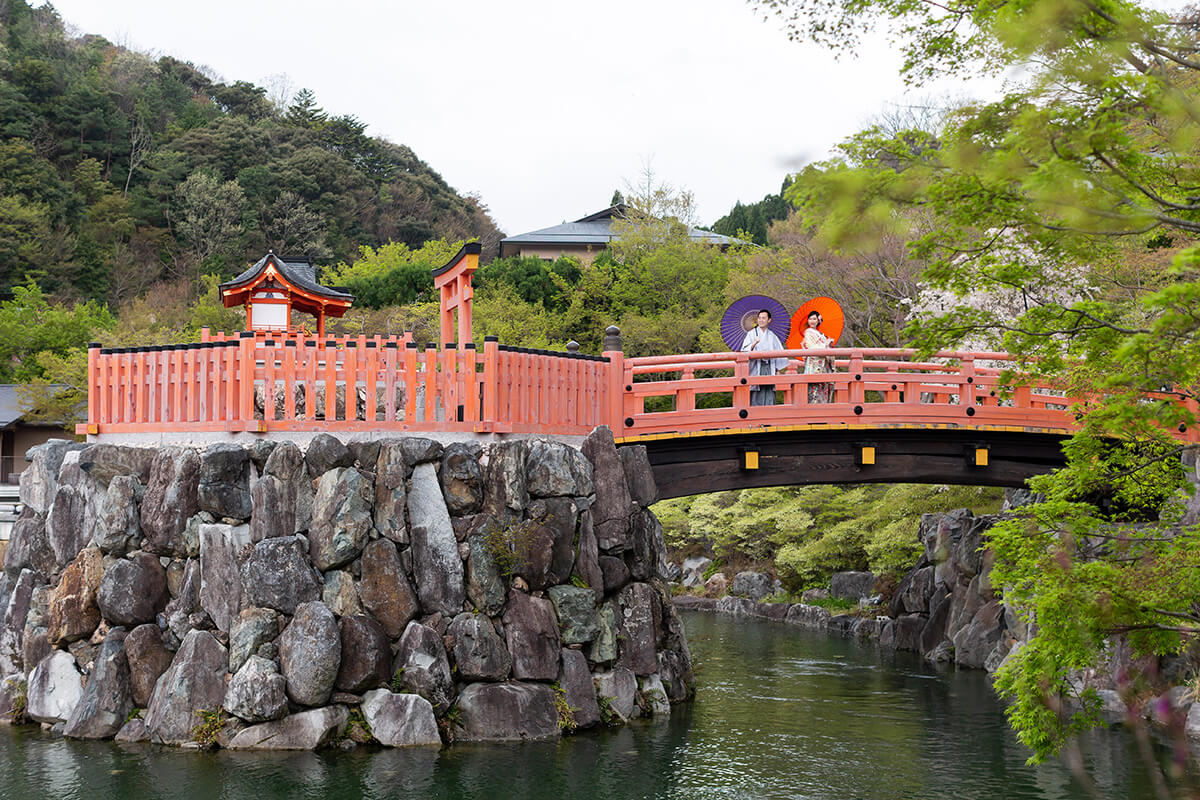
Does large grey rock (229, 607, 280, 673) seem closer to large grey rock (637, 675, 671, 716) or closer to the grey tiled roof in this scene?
large grey rock (637, 675, 671, 716)

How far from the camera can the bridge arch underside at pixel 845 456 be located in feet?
48.9

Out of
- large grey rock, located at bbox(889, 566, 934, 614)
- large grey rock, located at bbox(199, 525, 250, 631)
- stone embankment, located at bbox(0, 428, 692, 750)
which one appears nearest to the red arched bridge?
stone embankment, located at bbox(0, 428, 692, 750)

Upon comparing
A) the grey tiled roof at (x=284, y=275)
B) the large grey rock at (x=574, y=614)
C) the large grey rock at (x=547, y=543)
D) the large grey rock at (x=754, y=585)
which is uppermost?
the grey tiled roof at (x=284, y=275)

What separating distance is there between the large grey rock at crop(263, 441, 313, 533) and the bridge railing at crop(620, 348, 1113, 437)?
13.7 ft

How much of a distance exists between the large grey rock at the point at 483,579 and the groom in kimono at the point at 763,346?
490cm

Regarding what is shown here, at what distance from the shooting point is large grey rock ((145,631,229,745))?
37.6ft

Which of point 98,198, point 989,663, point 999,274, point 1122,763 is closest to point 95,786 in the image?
point 999,274

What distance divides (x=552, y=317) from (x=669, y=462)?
21.3 metres

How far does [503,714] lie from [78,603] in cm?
484

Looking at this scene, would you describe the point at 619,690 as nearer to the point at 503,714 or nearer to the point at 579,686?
the point at 579,686

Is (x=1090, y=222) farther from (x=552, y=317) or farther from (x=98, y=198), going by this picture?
(x=98, y=198)

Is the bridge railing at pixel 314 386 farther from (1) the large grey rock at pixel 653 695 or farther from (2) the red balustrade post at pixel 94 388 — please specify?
(1) the large grey rock at pixel 653 695

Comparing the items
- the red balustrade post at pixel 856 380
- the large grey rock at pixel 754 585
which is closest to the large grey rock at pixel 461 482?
the red balustrade post at pixel 856 380

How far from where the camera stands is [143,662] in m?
12.0
